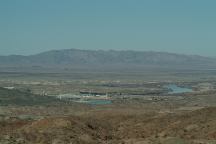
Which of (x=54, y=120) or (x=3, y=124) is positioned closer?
(x=54, y=120)

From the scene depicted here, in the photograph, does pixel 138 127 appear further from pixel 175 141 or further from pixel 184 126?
pixel 175 141

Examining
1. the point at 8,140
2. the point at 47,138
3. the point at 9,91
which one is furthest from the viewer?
the point at 9,91

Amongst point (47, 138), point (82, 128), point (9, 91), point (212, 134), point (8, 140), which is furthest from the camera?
point (9, 91)

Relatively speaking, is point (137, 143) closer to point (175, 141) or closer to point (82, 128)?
point (175, 141)

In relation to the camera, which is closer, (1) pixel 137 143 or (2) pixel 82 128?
(1) pixel 137 143

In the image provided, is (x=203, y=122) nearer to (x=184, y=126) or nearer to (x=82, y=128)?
(x=184, y=126)

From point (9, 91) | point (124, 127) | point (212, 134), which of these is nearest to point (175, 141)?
point (212, 134)

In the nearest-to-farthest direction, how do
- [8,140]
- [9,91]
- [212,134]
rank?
[8,140] < [212,134] < [9,91]

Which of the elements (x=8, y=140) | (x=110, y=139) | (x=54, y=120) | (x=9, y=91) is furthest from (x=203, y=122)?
(x=9, y=91)

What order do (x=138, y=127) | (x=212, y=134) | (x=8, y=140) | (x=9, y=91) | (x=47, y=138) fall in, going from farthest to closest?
(x=9, y=91)
(x=138, y=127)
(x=212, y=134)
(x=47, y=138)
(x=8, y=140)
